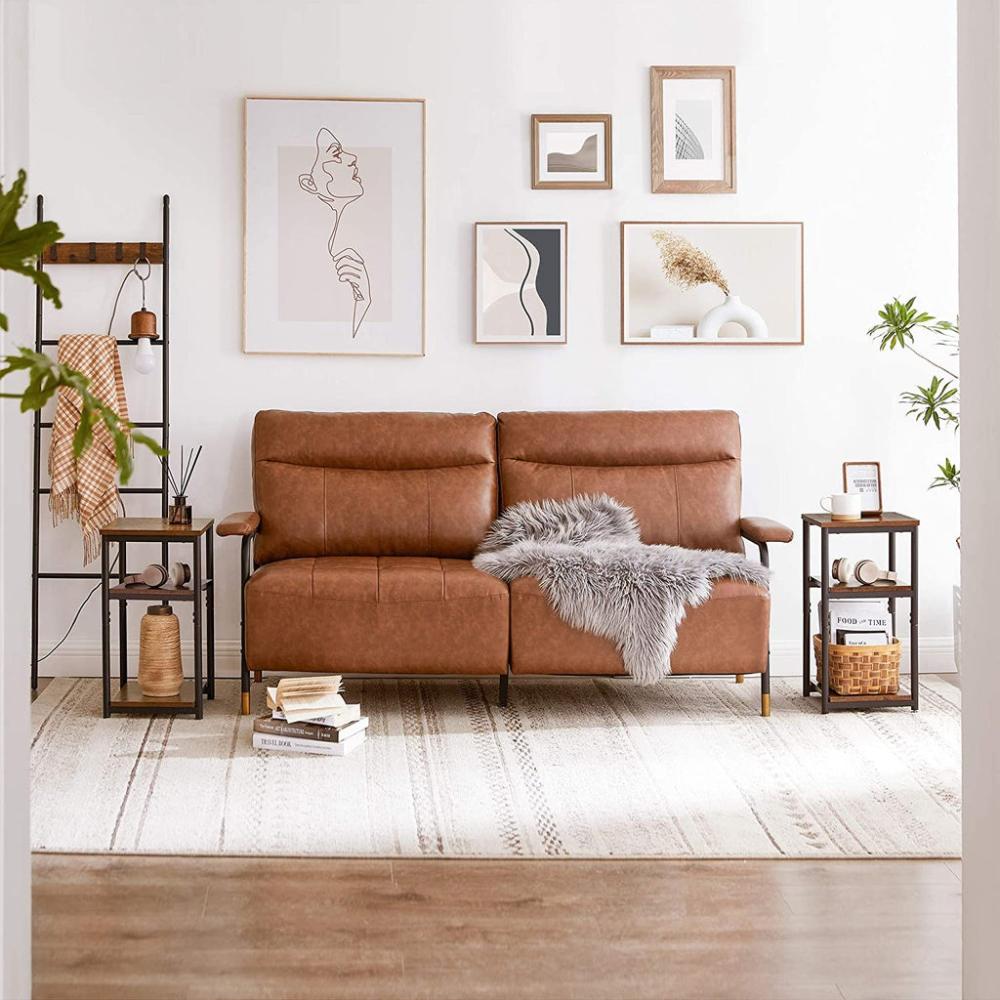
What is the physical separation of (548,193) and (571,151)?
0.18 m

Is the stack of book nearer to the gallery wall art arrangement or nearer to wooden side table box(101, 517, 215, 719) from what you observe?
wooden side table box(101, 517, 215, 719)

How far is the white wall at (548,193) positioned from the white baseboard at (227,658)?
0.07 ft

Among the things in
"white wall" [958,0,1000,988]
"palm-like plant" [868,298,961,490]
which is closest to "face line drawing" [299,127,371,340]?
"palm-like plant" [868,298,961,490]

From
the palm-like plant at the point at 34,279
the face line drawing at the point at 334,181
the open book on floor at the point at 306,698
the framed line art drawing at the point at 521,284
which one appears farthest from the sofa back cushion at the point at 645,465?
the palm-like plant at the point at 34,279

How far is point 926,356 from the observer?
4672mm

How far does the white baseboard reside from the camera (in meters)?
4.57

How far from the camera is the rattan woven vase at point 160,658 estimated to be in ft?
13.2

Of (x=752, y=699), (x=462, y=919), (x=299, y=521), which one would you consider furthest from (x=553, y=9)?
(x=462, y=919)

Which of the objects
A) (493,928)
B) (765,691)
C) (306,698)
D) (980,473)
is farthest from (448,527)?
(980,473)

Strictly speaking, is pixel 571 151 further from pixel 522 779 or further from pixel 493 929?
pixel 493 929

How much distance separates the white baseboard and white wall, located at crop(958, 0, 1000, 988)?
2.86 m

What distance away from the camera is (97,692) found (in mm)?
4285

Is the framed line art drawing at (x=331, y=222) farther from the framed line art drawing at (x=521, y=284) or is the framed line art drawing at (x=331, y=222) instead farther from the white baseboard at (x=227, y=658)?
the white baseboard at (x=227, y=658)

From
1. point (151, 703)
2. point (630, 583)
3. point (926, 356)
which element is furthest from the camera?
point (926, 356)
